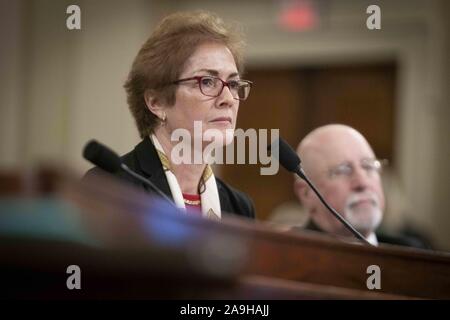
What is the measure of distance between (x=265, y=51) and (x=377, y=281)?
3144 mm

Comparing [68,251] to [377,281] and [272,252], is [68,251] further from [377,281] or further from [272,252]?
[377,281]

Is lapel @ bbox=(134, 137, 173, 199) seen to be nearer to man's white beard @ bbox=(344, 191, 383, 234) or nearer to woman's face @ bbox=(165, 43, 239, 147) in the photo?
woman's face @ bbox=(165, 43, 239, 147)

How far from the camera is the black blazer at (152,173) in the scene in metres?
1.32

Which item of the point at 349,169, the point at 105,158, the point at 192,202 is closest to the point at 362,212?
the point at 349,169

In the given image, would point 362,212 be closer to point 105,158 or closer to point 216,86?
point 216,86

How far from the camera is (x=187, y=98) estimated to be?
135cm

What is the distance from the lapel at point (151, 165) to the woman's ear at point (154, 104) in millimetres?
42

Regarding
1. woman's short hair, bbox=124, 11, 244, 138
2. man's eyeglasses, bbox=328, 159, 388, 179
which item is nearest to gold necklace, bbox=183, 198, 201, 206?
woman's short hair, bbox=124, 11, 244, 138

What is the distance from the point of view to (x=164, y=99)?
4.46ft

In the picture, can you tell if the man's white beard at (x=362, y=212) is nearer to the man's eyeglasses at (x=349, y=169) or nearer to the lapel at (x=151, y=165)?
the man's eyeglasses at (x=349, y=169)

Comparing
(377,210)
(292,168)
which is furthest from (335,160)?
(292,168)

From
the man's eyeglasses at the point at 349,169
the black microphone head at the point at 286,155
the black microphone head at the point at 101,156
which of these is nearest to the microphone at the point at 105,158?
the black microphone head at the point at 101,156

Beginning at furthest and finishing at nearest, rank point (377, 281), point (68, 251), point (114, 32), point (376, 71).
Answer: point (376, 71)
point (114, 32)
point (377, 281)
point (68, 251)

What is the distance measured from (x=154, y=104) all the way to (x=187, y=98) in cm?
6
